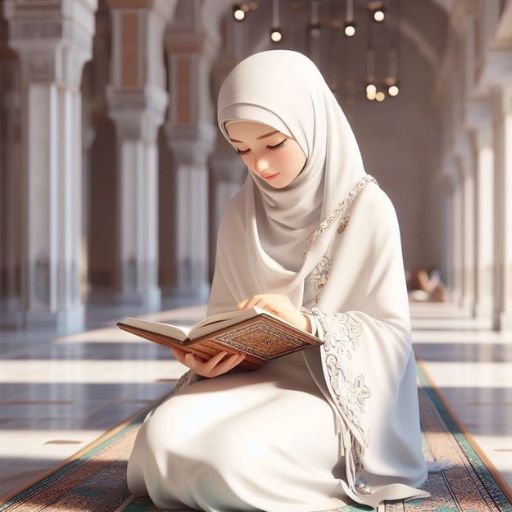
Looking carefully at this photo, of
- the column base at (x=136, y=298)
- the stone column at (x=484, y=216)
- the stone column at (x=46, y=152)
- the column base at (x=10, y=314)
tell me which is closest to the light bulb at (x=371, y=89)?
the stone column at (x=484, y=216)

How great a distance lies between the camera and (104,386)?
599 centimetres

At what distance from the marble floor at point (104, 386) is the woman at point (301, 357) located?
2.20 ft

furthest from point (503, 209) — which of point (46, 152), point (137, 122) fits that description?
point (137, 122)

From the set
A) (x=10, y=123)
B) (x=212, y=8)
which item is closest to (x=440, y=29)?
(x=212, y=8)

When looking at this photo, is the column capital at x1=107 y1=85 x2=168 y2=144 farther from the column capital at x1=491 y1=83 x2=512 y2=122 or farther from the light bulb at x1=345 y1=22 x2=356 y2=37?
the column capital at x1=491 y1=83 x2=512 y2=122

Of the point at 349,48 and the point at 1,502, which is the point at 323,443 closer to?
the point at 1,502

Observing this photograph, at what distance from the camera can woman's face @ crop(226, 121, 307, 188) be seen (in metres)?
2.73

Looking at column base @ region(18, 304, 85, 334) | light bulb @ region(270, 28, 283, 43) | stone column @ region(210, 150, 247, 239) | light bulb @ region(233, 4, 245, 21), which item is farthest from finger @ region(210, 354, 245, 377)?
stone column @ region(210, 150, 247, 239)

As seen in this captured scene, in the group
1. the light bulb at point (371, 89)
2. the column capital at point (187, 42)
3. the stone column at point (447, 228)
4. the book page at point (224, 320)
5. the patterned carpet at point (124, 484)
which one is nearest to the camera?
the book page at point (224, 320)

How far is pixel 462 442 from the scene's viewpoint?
13.3 feet

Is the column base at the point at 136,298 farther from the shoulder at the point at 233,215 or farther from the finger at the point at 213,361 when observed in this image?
the finger at the point at 213,361

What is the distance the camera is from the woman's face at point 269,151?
2.73 m

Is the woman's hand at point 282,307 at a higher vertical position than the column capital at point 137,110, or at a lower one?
lower

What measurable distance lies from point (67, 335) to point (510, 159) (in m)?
4.92
